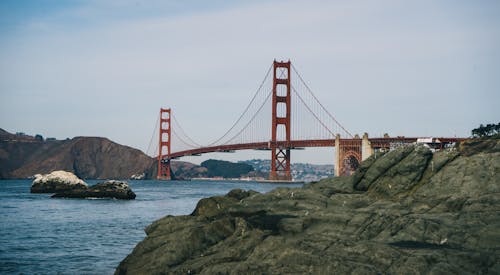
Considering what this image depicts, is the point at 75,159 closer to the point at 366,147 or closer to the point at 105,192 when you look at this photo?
the point at 366,147

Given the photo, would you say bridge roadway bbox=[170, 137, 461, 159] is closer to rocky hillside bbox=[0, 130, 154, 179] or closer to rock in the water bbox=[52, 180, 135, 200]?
rock in the water bbox=[52, 180, 135, 200]

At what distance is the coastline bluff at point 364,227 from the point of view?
13492 mm

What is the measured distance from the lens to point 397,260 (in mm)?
13250

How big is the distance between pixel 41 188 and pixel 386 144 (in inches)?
1663

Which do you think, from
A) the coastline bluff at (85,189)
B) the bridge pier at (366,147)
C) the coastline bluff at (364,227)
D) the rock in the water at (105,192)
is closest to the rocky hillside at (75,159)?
the bridge pier at (366,147)

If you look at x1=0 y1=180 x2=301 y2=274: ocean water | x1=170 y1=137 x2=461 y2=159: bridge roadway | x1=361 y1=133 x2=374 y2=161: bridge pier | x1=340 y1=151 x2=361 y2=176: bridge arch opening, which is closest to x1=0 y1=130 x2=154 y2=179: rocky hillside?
x1=170 y1=137 x2=461 y2=159: bridge roadway

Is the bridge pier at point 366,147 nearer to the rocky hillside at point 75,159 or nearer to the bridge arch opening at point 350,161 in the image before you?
the bridge arch opening at point 350,161

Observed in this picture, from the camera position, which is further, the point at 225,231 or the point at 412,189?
the point at 412,189

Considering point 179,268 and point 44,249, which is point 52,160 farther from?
point 179,268

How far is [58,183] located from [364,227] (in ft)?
173

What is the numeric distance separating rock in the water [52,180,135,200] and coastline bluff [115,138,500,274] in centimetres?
3410

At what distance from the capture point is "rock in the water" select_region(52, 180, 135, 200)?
55.7m

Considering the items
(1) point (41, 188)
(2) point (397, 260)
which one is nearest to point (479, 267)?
(2) point (397, 260)

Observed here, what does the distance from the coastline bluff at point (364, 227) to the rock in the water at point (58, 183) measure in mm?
41329
